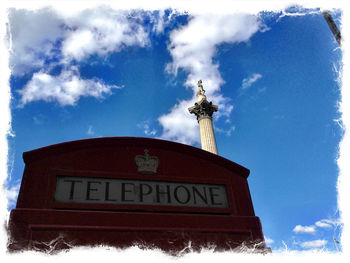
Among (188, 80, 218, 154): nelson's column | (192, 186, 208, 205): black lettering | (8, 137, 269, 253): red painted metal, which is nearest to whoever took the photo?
(8, 137, 269, 253): red painted metal

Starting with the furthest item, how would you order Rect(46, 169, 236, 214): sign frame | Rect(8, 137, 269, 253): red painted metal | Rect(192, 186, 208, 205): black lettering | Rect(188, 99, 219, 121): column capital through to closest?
Rect(188, 99, 219, 121): column capital → Rect(192, 186, 208, 205): black lettering → Rect(46, 169, 236, 214): sign frame → Rect(8, 137, 269, 253): red painted metal

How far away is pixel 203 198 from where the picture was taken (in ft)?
11.1

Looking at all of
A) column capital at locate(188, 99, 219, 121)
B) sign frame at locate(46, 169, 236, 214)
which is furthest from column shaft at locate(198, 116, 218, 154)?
sign frame at locate(46, 169, 236, 214)

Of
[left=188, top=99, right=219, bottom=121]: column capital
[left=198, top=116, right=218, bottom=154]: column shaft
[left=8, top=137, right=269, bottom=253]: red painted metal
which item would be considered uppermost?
[left=188, top=99, right=219, bottom=121]: column capital

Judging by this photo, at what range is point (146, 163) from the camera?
11.5 feet

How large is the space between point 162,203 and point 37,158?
162 centimetres

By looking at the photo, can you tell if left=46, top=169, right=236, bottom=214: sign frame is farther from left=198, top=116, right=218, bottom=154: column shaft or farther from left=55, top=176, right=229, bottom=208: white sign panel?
left=198, top=116, right=218, bottom=154: column shaft

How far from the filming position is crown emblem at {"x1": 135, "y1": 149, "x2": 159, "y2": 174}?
3.43 metres

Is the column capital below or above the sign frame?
above

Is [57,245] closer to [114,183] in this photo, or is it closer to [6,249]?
[6,249]

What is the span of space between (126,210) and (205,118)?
10.1 meters

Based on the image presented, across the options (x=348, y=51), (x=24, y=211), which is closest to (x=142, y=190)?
(x=24, y=211)

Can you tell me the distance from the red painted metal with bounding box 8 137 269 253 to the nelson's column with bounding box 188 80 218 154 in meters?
7.89

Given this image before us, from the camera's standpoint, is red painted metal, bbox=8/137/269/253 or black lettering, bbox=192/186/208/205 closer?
red painted metal, bbox=8/137/269/253
